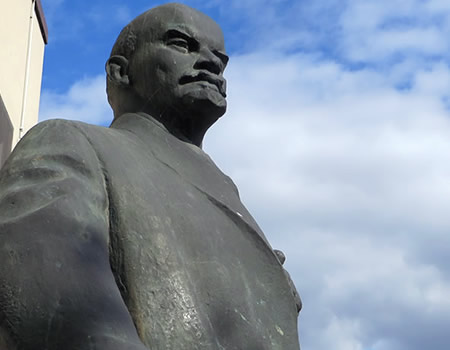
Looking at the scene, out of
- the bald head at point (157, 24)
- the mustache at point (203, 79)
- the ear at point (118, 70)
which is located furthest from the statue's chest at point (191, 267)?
the bald head at point (157, 24)

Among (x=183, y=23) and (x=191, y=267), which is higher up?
(x=183, y=23)

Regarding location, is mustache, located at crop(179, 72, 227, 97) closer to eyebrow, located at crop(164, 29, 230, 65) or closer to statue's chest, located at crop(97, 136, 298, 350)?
eyebrow, located at crop(164, 29, 230, 65)

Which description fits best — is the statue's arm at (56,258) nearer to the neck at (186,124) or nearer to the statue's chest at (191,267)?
the statue's chest at (191,267)

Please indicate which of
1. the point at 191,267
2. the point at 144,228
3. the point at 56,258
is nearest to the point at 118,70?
the point at 144,228

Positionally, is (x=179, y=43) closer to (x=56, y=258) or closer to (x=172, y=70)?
(x=172, y=70)

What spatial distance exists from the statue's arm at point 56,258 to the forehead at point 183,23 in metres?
1.01

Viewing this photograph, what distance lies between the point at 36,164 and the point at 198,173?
864 mm

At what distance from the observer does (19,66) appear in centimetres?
799

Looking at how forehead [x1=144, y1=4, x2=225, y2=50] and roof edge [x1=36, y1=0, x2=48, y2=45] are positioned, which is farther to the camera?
roof edge [x1=36, y1=0, x2=48, y2=45]

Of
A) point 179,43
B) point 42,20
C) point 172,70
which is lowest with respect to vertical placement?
point 172,70

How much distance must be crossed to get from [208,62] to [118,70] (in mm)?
435

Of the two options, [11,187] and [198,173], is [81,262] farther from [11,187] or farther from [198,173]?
[198,173]

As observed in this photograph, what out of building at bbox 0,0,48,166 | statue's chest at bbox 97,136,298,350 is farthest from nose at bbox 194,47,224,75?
building at bbox 0,0,48,166

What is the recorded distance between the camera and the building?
7.46 m
